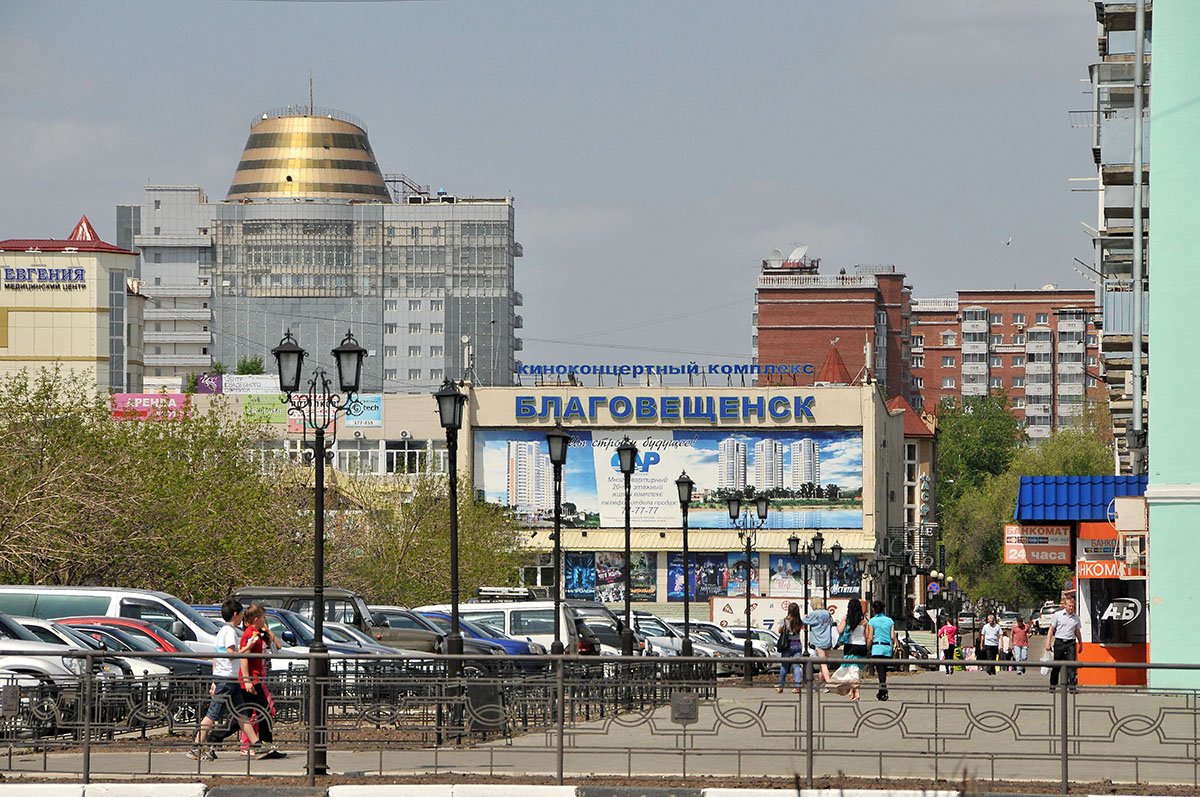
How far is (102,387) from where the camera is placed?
114 metres

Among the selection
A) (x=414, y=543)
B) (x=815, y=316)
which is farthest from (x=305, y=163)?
(x=414, y=543)

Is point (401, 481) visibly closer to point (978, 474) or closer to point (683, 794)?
point (683, 794)

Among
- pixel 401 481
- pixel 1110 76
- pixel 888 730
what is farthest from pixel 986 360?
pixel 888 730

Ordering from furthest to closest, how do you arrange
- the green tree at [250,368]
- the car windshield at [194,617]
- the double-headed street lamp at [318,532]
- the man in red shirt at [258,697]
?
the green tree at [250,368]
the car windshield at [194,617]
the man in red shirt at [258,697]
the double-headed street lamp at [318,532]

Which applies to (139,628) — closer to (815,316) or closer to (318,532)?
(318,532)

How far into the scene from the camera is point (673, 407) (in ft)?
305

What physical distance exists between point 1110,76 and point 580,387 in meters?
51.9

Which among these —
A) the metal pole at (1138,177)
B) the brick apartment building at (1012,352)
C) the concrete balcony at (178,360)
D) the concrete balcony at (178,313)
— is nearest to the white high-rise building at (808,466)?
the metal pole at (1138,177)

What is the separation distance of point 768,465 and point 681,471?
4.68 m

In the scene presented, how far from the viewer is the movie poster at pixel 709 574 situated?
89.4 metres

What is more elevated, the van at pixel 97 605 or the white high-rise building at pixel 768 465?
the white high-rise building at pixel 768 465

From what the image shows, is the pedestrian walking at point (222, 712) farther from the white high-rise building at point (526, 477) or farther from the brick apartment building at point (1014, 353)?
the brick apartment building at point (1014, 353)

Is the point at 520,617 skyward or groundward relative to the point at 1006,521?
skyward

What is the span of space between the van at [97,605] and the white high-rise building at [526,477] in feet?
204
